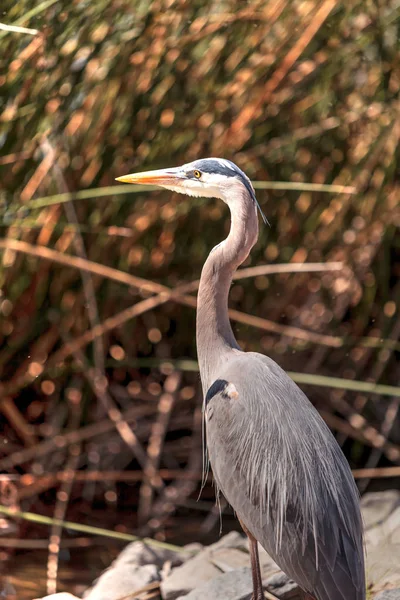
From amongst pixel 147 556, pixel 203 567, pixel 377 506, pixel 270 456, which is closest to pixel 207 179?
pixel 270 456

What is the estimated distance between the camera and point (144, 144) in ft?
9.29

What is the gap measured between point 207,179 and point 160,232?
0.98 metres

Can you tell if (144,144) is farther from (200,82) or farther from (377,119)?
(377,119)

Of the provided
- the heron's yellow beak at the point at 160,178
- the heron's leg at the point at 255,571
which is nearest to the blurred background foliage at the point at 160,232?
the heron's yellow beak at the point at 160,178

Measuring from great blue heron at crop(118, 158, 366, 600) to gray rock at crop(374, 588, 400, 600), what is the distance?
28cm

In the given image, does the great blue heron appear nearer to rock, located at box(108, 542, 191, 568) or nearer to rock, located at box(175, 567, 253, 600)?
rock, located at box(175, 567, 253, 600)

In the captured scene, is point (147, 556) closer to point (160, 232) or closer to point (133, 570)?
point (133, 570)

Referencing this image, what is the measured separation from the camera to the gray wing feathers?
6.12 ft

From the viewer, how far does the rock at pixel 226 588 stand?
2324 mm

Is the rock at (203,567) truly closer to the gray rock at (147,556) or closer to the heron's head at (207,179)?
the gray rock at (147,556)

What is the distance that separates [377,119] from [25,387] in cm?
132

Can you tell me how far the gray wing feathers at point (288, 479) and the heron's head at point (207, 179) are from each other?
0.34 m

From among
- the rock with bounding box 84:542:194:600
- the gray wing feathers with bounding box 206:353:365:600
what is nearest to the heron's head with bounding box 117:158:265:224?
the gray wing feathers with bounding box 206:353:365:600

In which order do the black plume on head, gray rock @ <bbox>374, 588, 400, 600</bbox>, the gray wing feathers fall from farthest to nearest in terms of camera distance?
gray rock @ <bbox>374, 588, 400, 600</bbox> < the black plume on head < the gray wing feathers
